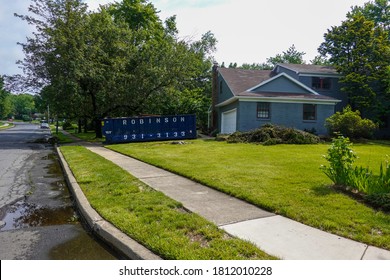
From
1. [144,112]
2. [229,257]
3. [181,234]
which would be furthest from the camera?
[144,112]

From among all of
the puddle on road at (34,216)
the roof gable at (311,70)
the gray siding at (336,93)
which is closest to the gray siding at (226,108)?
the roof gable at (311,70)

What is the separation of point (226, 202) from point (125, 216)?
6.06 feet

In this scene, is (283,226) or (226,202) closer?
(283,226)

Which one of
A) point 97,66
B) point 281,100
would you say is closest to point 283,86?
point 281,100

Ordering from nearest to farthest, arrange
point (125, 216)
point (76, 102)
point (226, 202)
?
1. point (125, 216)
2. point (226, 202)
3. point (76, 102)

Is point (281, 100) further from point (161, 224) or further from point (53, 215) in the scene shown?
point (161, 224)

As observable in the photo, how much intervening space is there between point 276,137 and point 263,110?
213 inches

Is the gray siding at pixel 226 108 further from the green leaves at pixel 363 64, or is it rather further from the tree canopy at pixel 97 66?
the green leaves at pixel 363 64

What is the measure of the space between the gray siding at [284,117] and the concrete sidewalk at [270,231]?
15841 millimetres

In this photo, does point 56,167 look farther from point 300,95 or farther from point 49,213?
point 300,95

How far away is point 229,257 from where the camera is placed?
3402 mm

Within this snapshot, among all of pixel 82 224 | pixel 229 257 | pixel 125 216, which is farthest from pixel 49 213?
pixel 229 257

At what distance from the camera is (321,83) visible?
27188 millimetres

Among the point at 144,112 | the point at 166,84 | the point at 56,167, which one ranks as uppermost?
the point at 166,84
